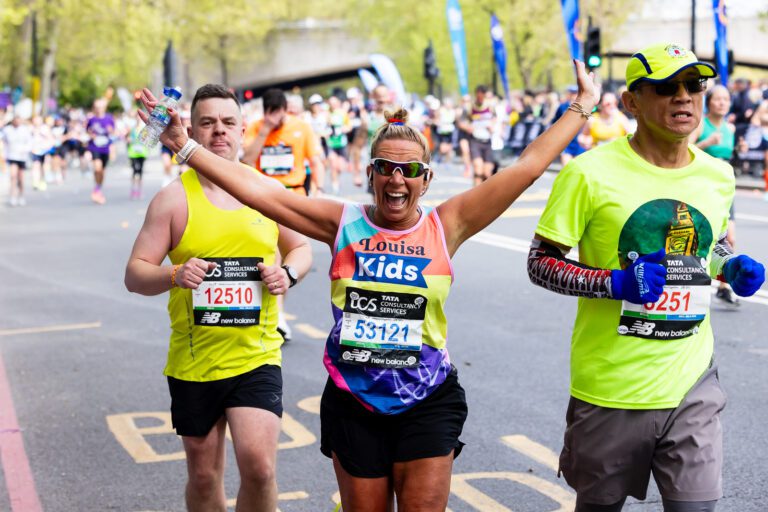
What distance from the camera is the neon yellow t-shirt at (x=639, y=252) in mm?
3736

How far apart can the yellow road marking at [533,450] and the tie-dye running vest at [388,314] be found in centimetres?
229

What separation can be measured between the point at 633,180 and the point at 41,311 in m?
8.22

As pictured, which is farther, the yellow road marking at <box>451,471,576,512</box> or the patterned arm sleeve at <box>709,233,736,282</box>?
the yellow road marking at <box>451,471,576,512</box>

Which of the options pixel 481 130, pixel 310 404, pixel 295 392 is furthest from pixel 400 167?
pixel 481 130

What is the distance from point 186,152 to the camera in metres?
3.73

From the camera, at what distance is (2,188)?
29.7 meters

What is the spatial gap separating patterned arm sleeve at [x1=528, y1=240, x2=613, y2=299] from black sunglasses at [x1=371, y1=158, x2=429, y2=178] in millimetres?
468

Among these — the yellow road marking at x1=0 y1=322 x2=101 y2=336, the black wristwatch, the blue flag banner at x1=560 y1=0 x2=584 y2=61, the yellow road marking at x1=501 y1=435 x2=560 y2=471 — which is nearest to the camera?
the black wristwatch

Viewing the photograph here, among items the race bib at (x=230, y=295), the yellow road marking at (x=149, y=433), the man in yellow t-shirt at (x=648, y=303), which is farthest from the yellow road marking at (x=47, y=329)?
the man in yellow t-shirt at (x=648, y=303)

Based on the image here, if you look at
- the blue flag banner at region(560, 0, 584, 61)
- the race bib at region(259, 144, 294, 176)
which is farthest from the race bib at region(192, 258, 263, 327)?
the blue flag banner at region(560, 0, 584, 61)

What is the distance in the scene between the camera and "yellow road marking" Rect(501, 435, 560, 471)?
5921 millimetres

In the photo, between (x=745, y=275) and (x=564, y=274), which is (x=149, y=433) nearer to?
(x=564, y=274)

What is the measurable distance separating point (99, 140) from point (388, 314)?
2088 cm

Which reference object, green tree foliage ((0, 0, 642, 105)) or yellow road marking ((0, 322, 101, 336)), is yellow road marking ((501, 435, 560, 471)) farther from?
green tree foliage ((0, 0, 642, 105))
